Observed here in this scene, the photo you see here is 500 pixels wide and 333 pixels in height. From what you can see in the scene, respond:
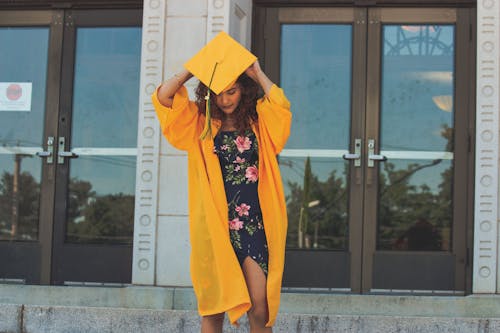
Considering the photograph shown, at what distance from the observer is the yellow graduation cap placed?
4402mm

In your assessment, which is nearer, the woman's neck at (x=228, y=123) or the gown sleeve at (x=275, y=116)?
the gown sleeve at (x=275, y=116)

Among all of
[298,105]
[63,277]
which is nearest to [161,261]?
[63,277]

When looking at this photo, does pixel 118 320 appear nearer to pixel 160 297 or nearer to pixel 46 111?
pixel 160 297

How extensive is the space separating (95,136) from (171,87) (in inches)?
151

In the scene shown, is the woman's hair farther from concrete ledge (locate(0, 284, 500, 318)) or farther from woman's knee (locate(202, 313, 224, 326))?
concrete ledge (locate(0, 284, 500, 318))

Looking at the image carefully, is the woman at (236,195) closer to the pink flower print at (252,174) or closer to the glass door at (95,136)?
the pink flower print at (252,174)

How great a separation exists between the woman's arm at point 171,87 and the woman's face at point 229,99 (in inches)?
7.9

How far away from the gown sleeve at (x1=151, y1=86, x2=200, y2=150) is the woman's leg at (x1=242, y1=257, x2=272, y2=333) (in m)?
0.74

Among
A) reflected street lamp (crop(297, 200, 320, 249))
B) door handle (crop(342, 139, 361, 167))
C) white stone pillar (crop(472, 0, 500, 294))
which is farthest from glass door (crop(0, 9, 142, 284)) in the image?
white stone pillar (crop(472, 0, 500, 294))

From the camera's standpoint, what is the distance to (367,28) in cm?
793

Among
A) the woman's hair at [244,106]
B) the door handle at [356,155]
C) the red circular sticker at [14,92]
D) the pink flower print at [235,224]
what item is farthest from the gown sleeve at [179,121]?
the red circular sticker at [14,92]

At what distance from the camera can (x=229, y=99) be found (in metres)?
4.55

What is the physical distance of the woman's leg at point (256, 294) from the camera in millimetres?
4484

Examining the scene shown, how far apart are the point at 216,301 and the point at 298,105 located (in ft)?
12.4
